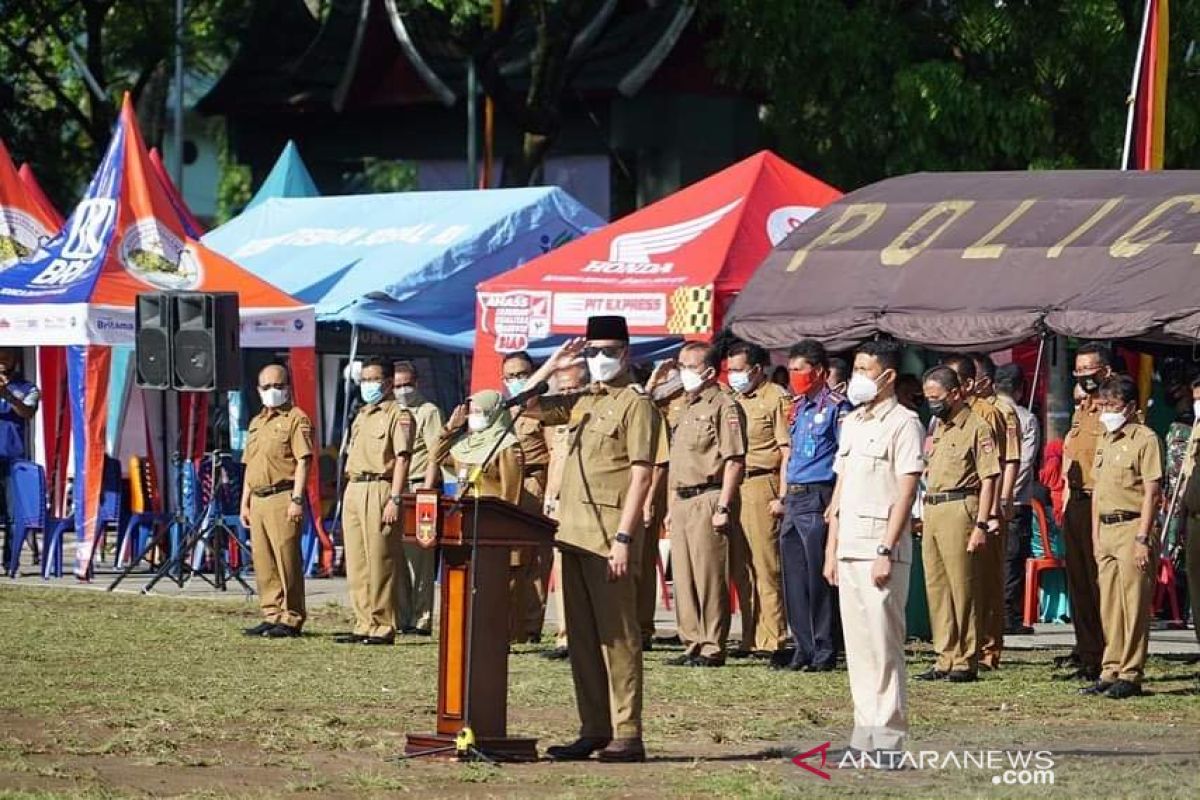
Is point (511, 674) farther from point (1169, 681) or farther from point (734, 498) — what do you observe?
point (1169, 681)

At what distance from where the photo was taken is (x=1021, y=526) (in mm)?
18297

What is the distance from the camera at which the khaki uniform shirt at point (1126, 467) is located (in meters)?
13.9

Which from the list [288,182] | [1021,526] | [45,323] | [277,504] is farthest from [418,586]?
[288,182]

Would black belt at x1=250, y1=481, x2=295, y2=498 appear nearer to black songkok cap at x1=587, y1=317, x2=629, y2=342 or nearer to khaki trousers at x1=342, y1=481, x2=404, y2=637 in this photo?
khaki trousers at x1=342, y1=481, x2=404, y2=637

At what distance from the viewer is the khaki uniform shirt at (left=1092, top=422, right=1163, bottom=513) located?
45.6 ft

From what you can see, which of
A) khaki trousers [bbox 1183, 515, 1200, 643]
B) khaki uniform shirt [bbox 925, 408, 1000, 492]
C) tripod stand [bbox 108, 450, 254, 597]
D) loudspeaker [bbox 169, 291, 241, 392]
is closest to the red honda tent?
loudspeaker [bbox 169, 291, 241, 392]

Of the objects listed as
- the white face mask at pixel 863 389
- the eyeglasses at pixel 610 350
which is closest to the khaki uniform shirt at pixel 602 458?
the eyeglasses at pixel 610 350

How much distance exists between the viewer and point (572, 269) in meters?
21.0

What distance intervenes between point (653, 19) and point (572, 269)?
14.8 m

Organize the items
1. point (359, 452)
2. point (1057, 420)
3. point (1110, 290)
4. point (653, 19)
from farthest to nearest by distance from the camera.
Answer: point (653, 19) → point (1057, 420) → point (359, 452) → point (1110, 290)

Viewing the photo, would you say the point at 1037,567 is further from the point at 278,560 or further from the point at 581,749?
the point at 581,749

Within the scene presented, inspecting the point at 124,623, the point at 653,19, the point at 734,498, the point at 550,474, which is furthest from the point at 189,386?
the point at 653,19

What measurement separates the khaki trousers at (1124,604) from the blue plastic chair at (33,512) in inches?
449

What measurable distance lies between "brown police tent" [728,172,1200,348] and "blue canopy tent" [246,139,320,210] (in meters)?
12.3
